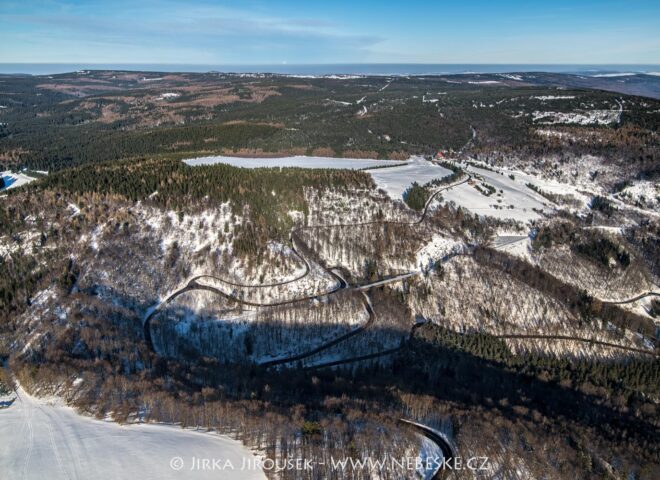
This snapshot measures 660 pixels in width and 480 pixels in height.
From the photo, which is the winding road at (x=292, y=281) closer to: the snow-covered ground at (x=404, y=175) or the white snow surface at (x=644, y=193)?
the snow-covered ground at (x=404, y=175)

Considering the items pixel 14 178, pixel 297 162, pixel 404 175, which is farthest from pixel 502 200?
pixel 14 178

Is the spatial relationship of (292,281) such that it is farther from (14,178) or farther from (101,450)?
(14,178)

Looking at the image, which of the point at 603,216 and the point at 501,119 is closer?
the point at 603,216

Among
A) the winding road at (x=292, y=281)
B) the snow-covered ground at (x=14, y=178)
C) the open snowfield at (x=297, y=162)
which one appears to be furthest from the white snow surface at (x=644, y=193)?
the snow-covered ground at (x=14, y=178)

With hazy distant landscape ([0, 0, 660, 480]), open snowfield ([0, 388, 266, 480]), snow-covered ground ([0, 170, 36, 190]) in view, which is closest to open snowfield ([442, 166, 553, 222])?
hazy distant landscape ([0, 0, 660, 480])

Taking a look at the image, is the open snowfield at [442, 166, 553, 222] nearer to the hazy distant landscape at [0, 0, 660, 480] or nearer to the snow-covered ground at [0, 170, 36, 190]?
the hazy distant landscape at [0, 0, 660, 480]

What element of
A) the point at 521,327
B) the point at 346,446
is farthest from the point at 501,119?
the point at 346,446

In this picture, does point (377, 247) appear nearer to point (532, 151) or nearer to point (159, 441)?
point (159, 441)
